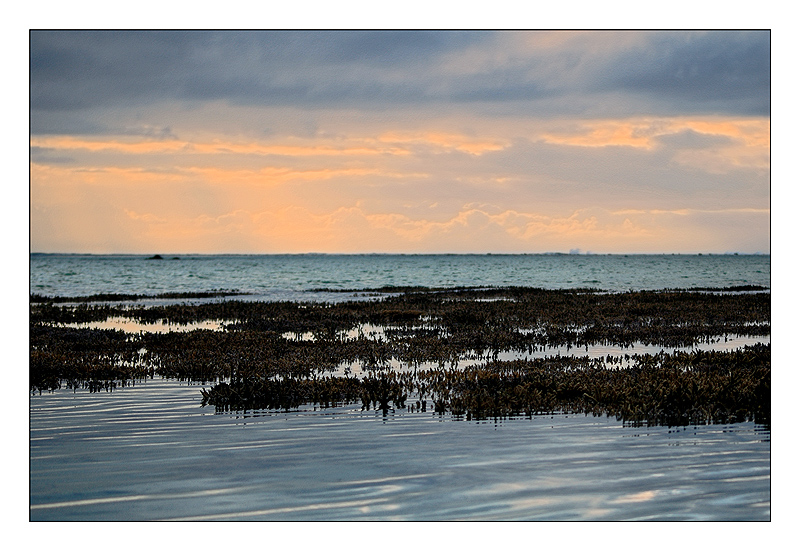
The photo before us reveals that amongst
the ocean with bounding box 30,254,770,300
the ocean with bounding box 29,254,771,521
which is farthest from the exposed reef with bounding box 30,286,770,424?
the ocean with bounding box 30,254,770,300

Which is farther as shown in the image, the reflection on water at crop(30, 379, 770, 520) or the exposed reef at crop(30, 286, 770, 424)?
the exposed reef at crop(30, 286, 770, 424)

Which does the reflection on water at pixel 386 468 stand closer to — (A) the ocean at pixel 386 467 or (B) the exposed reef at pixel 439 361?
(A) the ocean at pixel 386 467

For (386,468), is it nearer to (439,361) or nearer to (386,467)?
(386,467)

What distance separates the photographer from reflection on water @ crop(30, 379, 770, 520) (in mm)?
6395

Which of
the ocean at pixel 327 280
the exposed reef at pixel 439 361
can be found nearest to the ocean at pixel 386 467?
the exposed reef at pixel 439 361

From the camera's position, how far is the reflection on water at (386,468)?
21.0ft

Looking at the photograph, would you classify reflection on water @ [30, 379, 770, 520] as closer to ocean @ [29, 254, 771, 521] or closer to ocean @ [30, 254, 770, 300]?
ocean @ [29, 254, 771, 521]

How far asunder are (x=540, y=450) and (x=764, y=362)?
26.2 ft

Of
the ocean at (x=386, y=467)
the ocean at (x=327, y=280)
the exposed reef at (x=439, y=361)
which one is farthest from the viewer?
the ocean at (x=327, y=280)

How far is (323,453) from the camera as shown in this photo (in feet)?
25.9
